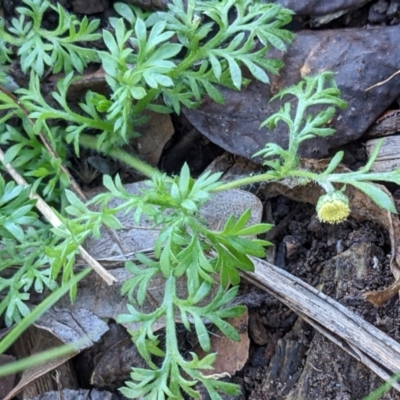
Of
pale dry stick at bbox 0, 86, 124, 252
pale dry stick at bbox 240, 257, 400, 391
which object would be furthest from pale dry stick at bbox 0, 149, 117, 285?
pale dry stick at bbox 240, 257, 400, 391

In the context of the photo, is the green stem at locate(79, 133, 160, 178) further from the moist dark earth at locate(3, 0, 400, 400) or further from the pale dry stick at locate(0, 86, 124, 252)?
the moist dark earth at locate(3, 0, 400, 400)

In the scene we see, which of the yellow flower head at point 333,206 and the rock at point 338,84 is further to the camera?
the rock at point 338,84

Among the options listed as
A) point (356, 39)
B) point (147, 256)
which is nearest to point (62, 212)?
point (147, 256)

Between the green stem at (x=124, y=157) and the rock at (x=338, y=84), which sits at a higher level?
the rock at (x=338, y=84)

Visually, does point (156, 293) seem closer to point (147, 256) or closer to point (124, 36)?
point (147, 256)

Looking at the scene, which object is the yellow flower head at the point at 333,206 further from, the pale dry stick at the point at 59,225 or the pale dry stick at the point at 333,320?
the pale dry stick at the point at 59,225

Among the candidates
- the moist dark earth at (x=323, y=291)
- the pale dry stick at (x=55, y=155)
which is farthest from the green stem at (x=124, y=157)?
the moist dark earth at (x=323, y=291)

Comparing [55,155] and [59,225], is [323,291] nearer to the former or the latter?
[59,225]

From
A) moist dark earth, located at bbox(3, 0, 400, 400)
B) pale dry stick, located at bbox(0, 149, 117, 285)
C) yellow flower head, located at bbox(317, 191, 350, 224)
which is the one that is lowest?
moist dark earth, located at bbox(3, 0, 400, 400)
